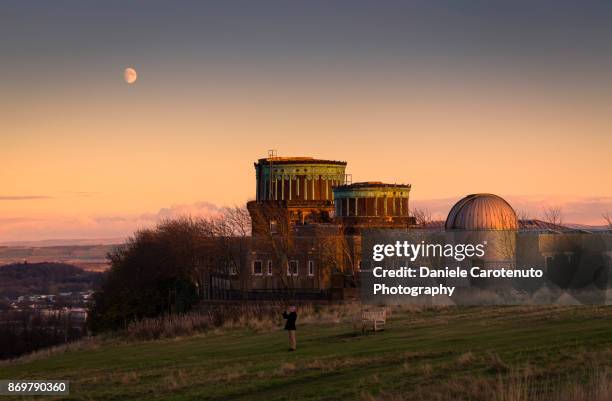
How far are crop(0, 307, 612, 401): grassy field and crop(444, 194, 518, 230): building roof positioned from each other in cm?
3882

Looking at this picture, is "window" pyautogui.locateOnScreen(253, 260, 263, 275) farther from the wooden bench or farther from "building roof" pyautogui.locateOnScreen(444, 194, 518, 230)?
the wooden bench

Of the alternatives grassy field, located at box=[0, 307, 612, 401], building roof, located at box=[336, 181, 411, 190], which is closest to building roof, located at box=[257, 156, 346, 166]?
building roof, located at box=[336, 181, 411, 190]

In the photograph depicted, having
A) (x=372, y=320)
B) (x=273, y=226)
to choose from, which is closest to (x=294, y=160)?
(x=273, y=226)

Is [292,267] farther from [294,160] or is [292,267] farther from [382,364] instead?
[382,364]

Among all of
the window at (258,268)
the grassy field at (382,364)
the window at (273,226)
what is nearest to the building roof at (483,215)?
the window at (258,268)

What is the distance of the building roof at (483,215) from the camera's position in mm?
90312

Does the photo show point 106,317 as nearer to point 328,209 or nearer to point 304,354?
point 328,209

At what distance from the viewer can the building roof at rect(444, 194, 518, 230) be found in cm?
9031

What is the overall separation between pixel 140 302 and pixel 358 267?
2061cm

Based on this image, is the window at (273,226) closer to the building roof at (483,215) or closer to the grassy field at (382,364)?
the building roof at (483,215)

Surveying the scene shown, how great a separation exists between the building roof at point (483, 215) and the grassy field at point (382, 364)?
3882cm

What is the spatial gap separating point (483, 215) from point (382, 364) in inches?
2350

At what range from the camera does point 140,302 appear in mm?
97812

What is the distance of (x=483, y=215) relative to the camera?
298ft
